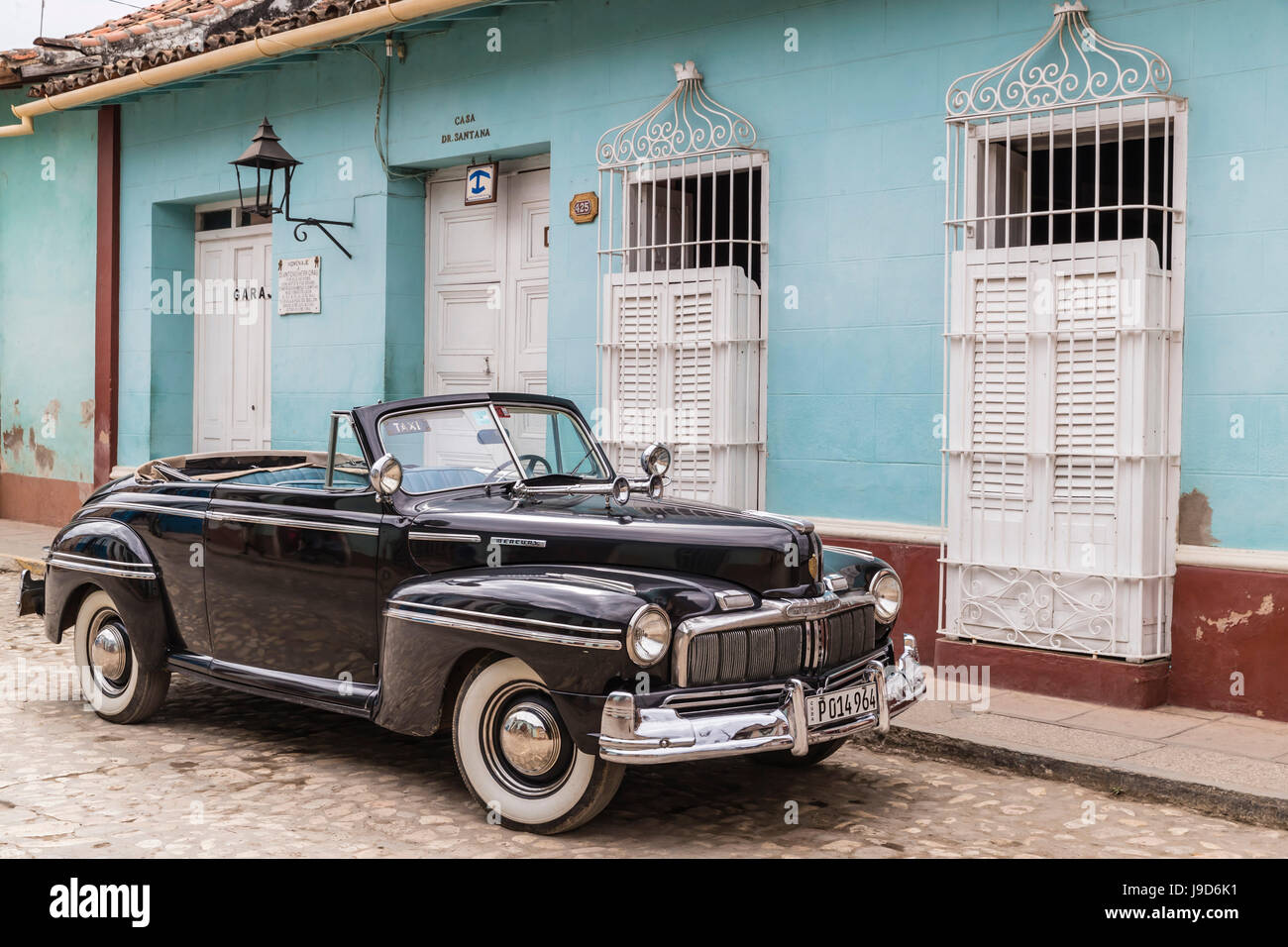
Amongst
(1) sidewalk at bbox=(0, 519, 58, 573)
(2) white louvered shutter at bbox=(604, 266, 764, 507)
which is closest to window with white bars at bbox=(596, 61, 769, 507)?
(2) white louvered shutter at bbox=(604, 266, 764, 507)

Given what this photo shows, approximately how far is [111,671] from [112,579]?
0.45m

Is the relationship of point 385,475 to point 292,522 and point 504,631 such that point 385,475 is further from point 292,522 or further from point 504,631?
point 504,631

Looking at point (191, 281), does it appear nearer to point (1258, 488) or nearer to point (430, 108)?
point (430, 108)

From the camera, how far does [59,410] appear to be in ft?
44.4

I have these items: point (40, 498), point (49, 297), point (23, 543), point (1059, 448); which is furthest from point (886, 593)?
point (49, 297)

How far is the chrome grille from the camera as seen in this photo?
4.34 metres

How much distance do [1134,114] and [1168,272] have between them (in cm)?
80

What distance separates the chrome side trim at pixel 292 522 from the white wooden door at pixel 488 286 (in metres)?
4.11

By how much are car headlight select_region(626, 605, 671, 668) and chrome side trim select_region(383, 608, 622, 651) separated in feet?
0.17

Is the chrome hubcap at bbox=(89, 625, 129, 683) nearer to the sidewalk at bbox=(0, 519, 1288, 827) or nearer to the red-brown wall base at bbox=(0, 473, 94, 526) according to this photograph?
the sidewalk at bbox=(0, 519, 1288, 827)

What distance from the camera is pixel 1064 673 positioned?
6.63m

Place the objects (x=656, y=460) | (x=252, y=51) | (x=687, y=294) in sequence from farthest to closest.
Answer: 1. (x=252, y=51)
2. (x=687, y=294)
3. (x=656, y=460)
